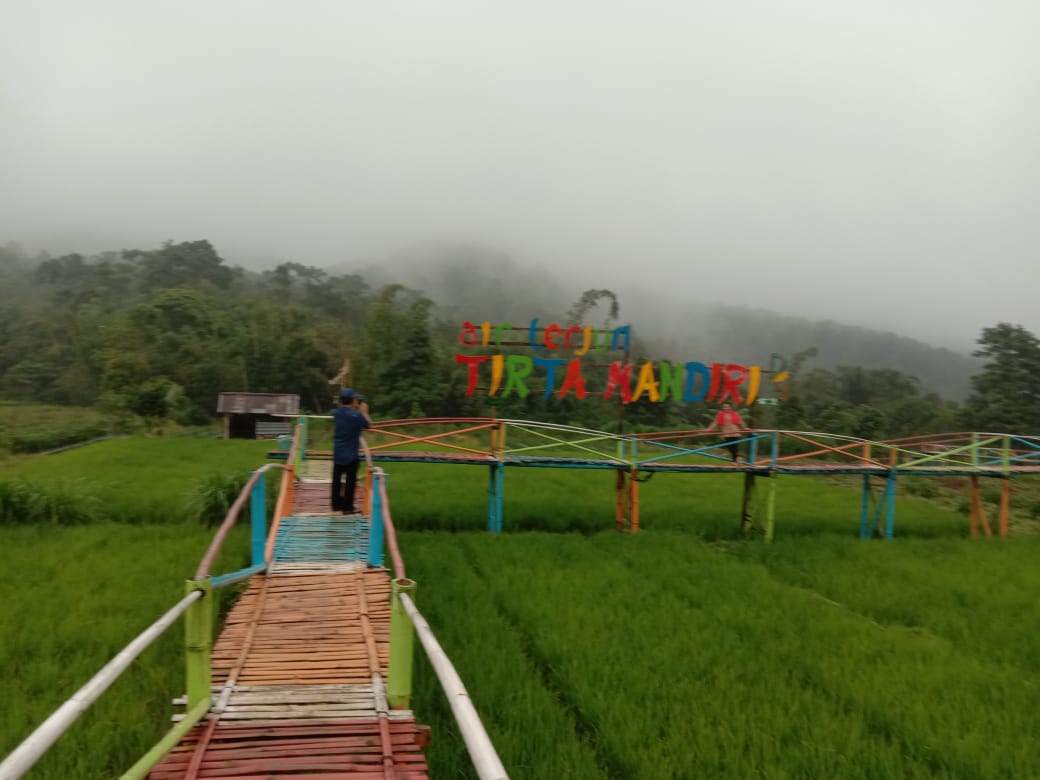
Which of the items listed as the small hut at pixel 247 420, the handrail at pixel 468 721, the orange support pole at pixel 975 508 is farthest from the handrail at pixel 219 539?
the small hut at pixel 247 420

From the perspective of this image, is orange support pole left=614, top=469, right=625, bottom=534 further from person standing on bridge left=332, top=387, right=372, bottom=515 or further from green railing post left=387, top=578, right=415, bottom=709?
green railing post left=387, top=578, right=415, bottom=709

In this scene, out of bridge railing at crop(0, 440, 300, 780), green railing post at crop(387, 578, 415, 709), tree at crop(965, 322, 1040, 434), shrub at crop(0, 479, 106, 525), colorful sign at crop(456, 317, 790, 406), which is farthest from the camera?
tree at crop(965, 322, 1040, 434)

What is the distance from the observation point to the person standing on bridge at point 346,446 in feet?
20.8

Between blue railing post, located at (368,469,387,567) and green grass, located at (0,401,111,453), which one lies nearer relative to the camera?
blue railing post, located at (368,469,387,567)

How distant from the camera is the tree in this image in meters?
25.9

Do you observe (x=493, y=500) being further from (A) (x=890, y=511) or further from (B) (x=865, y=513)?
(A) (x=890, y=511)

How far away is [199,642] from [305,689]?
0.70m

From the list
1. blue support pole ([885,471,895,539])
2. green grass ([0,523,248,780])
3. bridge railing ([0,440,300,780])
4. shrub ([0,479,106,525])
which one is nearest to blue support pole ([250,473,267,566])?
green grass ([0,523,248,780])

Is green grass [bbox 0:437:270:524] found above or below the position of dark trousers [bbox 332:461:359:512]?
below

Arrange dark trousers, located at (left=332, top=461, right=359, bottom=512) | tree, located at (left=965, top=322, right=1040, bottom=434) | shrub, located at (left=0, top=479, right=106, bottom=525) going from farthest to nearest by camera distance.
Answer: tree, located at (left=965, top=322, right=1040, bottom=434), shrub, located at (left=0, top=479, right=106, bottom=525), dark trousers, located at (left=332, top=461, right=359, bottom=512)

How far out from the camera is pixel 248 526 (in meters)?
9.27

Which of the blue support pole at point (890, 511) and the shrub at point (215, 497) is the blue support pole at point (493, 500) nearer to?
the shrub at point (215, 497)

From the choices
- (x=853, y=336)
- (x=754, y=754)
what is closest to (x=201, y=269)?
(x=754, y=754)

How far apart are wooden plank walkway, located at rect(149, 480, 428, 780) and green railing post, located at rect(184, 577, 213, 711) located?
168 mm
